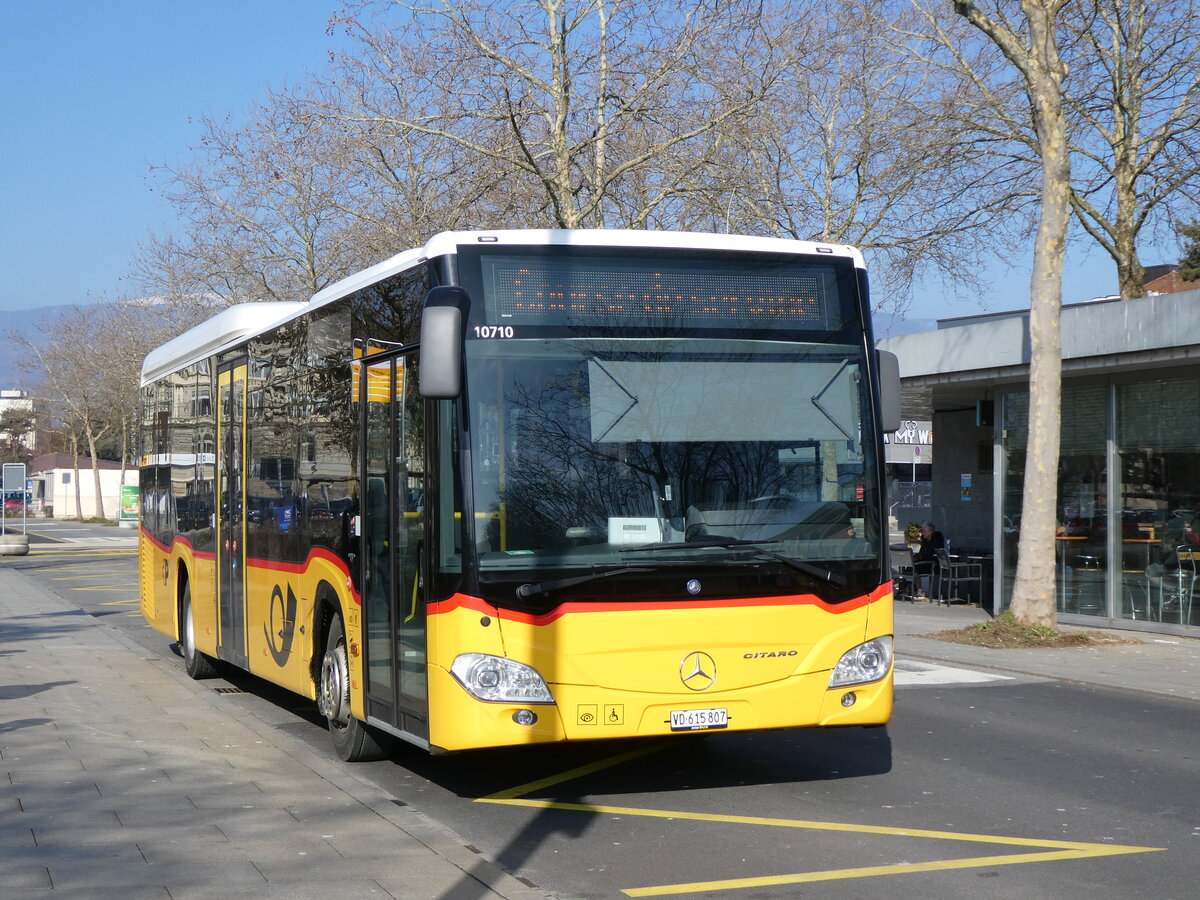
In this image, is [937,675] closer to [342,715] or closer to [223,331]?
[342,715]

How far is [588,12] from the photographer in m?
21.6

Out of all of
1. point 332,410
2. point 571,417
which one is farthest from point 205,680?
point 571,417

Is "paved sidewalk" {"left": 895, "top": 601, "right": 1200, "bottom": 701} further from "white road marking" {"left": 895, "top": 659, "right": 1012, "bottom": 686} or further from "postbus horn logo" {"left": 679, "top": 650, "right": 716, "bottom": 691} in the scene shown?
"postbus horn logo" {"left": 679, "top": 650, "right": 716, "bottom": 691}

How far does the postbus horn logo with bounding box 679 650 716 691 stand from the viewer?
7.38 m

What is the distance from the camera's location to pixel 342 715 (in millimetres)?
9133

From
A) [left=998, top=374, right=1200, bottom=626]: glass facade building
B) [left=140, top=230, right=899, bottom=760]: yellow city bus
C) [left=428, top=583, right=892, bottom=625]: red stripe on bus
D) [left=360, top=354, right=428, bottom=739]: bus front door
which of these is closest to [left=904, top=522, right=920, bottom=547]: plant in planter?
[left=998, top=374, right=1200, bottom=626]: glass facade building

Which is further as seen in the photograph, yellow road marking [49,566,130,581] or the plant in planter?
yellow road marking [49,566,130,581]

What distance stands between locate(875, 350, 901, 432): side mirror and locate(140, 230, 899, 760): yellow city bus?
0.06ft

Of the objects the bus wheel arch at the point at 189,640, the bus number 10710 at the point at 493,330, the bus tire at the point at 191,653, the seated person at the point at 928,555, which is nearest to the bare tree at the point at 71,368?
the seated person at the point at 928,555

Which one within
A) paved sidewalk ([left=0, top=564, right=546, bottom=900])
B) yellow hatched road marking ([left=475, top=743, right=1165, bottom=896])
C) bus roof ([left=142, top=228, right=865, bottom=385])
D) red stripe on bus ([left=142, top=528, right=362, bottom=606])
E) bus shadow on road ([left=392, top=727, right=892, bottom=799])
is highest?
bus roof ([left=142, top=228, right=865, bottom=385])

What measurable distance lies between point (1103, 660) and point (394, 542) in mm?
10163

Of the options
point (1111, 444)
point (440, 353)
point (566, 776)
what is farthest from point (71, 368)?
point (440, 353)

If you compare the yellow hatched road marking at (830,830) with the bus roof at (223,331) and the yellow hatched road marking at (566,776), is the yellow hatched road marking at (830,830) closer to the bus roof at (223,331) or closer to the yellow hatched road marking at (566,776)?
the yellow hatched road marking at (566,776)

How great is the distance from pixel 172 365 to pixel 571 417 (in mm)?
8506
